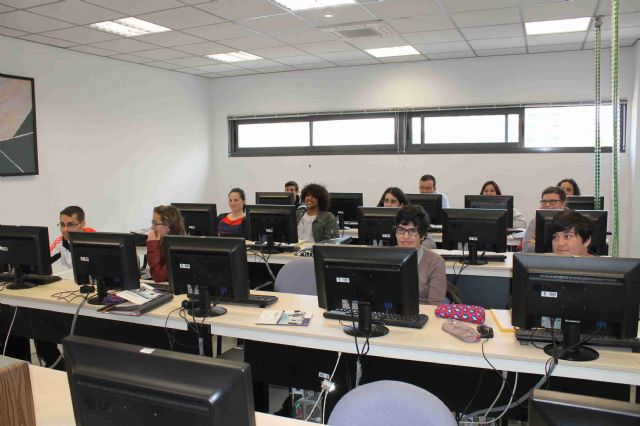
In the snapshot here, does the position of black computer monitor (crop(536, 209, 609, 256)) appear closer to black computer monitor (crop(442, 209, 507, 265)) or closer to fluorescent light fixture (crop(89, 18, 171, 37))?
black computer monitor (crop(442, 209, 507, 265))

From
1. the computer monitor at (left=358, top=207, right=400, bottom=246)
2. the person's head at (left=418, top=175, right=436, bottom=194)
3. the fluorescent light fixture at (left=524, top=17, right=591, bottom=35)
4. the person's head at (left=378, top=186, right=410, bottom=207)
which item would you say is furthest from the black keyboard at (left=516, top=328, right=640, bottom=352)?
the person's head at (left=418, top=175, right=436, bottom=194)

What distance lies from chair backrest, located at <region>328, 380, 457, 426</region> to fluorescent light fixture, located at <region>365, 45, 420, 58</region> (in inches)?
207

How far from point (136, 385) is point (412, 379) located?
1690 millimetres

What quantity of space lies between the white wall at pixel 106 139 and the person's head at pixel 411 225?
4.38 m

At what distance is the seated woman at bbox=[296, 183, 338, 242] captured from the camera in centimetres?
485

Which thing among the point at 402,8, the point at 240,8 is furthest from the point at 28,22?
the point at 402,8

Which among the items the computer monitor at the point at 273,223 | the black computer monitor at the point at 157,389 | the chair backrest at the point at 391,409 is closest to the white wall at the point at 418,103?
the computer monitor at the point at 273,223

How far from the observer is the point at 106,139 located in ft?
21.2

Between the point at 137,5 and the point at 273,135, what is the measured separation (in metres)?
3.92

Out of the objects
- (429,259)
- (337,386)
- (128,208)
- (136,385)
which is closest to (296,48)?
(128,208)

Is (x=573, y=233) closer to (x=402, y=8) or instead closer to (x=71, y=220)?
(x=402, y=8)

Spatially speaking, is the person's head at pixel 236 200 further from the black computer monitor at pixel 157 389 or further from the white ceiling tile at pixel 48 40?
the black computer monitor at pixel 157 389

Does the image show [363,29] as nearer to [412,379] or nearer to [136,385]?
[412,379]

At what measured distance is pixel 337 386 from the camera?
246 centimetres
